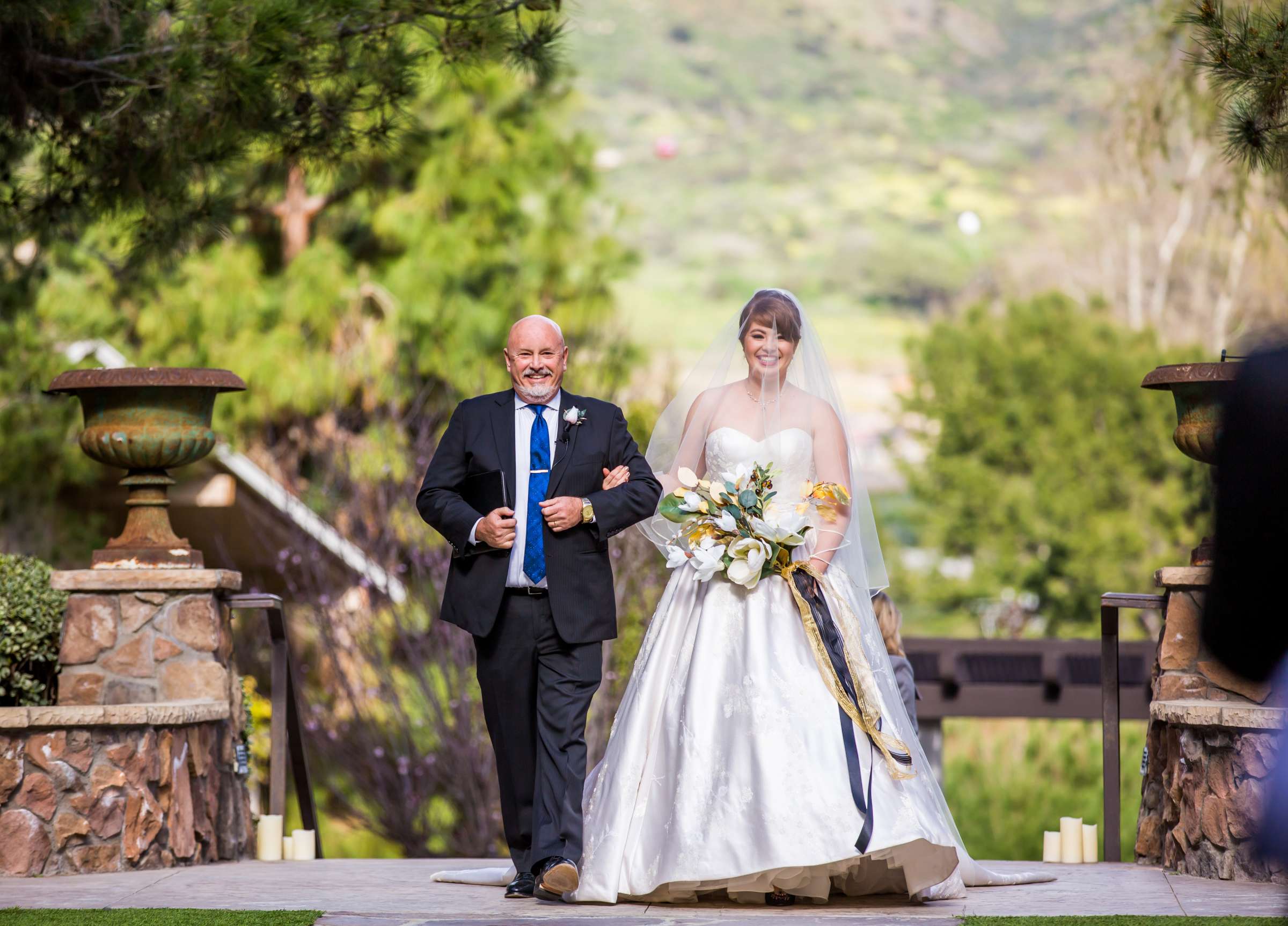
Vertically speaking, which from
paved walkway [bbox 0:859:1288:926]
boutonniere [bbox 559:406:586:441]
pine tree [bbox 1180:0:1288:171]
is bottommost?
paved walkway [bbox 0:859:1288:926]

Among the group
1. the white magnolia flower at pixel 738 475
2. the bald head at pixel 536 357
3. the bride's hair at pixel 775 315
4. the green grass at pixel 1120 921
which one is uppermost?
the bride's hair at pixel 775 315

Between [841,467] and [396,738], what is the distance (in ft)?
19.0

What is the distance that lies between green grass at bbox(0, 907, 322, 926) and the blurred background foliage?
2.97 meters

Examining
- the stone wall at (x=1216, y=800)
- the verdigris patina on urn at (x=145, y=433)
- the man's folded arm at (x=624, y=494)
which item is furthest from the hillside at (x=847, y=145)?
the man's folded arm at (x=624, y=494)

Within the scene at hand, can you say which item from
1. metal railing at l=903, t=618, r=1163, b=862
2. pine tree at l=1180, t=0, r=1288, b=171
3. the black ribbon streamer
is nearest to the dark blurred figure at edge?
the black ribbon streamer

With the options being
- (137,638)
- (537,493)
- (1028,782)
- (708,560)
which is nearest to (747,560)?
(708,560)

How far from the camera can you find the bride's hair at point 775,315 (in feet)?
18.9

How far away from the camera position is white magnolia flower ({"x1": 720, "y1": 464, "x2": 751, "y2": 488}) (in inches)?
220

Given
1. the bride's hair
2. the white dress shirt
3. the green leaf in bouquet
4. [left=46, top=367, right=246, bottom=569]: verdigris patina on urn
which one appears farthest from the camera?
[left=46, top=367, right=246, bottom=569]: verdigris patina on urn

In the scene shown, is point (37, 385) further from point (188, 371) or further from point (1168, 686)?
point (1168, 686)

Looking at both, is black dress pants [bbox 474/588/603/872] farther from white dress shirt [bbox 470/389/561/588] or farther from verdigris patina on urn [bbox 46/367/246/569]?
verdigris patina on urn [bbox 46/367/246/569]

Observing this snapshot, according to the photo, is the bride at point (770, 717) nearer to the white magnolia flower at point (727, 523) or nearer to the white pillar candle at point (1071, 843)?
the white magnolia flower at point (727, 523)

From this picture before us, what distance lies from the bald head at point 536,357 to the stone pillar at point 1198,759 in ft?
7.57

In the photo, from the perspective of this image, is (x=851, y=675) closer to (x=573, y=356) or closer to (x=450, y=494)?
(x=450, y=494)
